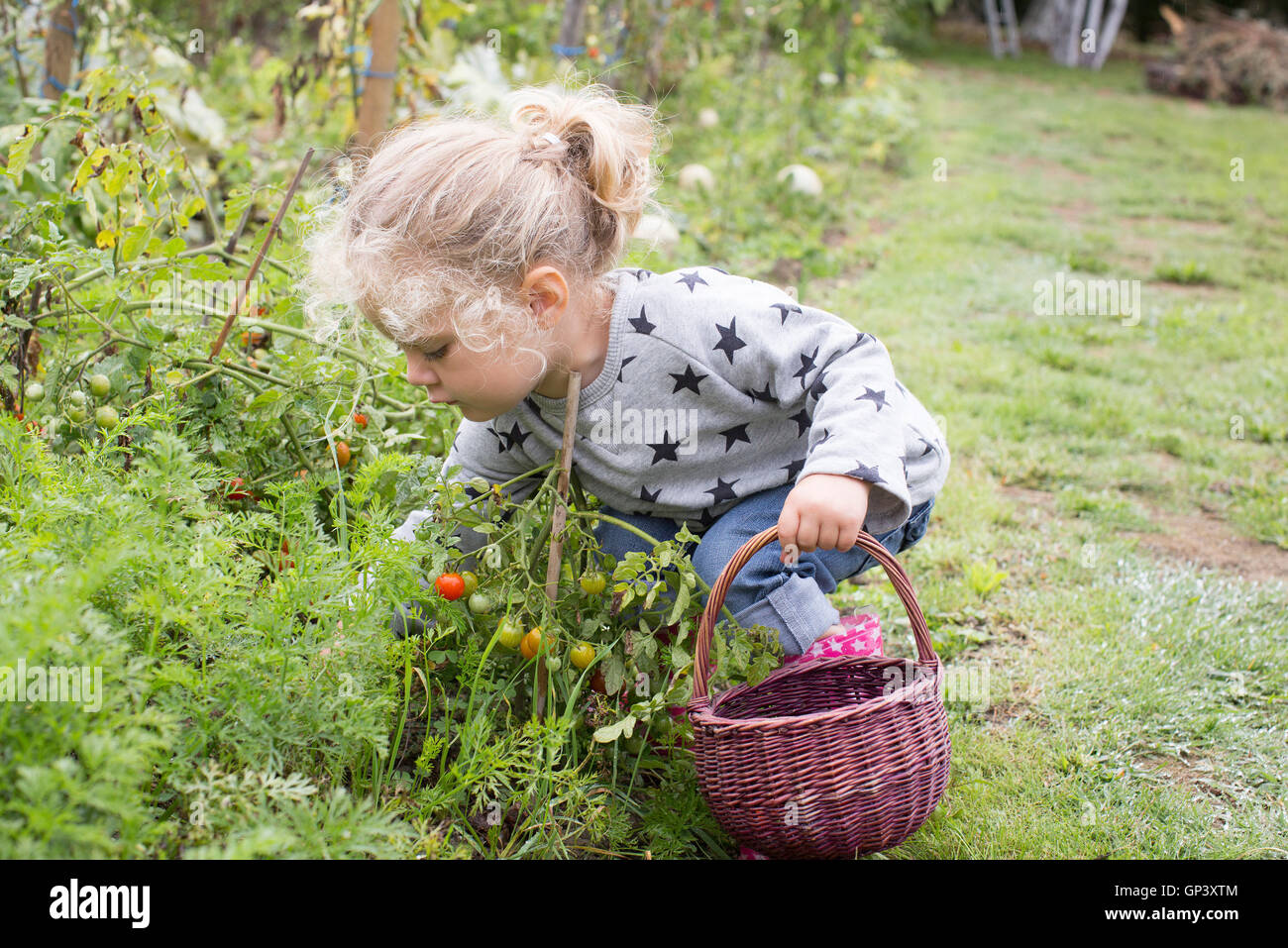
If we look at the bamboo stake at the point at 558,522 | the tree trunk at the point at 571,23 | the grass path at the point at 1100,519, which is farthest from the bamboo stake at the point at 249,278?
the tree trunk at the point at 571,23

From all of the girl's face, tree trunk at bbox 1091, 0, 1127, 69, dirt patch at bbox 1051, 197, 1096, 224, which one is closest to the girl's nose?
the girl's face

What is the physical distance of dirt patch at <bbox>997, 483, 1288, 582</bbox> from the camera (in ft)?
8.58

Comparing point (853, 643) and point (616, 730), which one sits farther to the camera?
point (853, 643)

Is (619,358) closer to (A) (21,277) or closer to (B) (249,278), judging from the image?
(B) (249,278)

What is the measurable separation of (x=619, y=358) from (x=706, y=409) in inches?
7.4

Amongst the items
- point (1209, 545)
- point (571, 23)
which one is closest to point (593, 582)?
point (1209, 545)

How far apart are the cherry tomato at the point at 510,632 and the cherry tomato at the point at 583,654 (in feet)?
0.30

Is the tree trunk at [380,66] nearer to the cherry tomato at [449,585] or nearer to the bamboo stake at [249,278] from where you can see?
the bamboo stake at [249,278]

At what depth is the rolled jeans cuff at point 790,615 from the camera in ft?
5.93

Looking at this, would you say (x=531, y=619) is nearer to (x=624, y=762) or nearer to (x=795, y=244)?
Result: (x=624, y=762)

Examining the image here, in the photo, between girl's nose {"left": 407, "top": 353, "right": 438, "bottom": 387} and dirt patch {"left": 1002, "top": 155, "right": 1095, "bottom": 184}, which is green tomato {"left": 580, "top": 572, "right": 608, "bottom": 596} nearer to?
girl's nose {"left": 407, "top": 353, "right": 438, "bottom": 387}

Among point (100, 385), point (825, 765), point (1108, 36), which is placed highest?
point (1108, 36)

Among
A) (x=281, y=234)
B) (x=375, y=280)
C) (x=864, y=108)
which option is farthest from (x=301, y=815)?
(x=864, y=108)

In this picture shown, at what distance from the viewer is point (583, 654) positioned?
1645 mm
